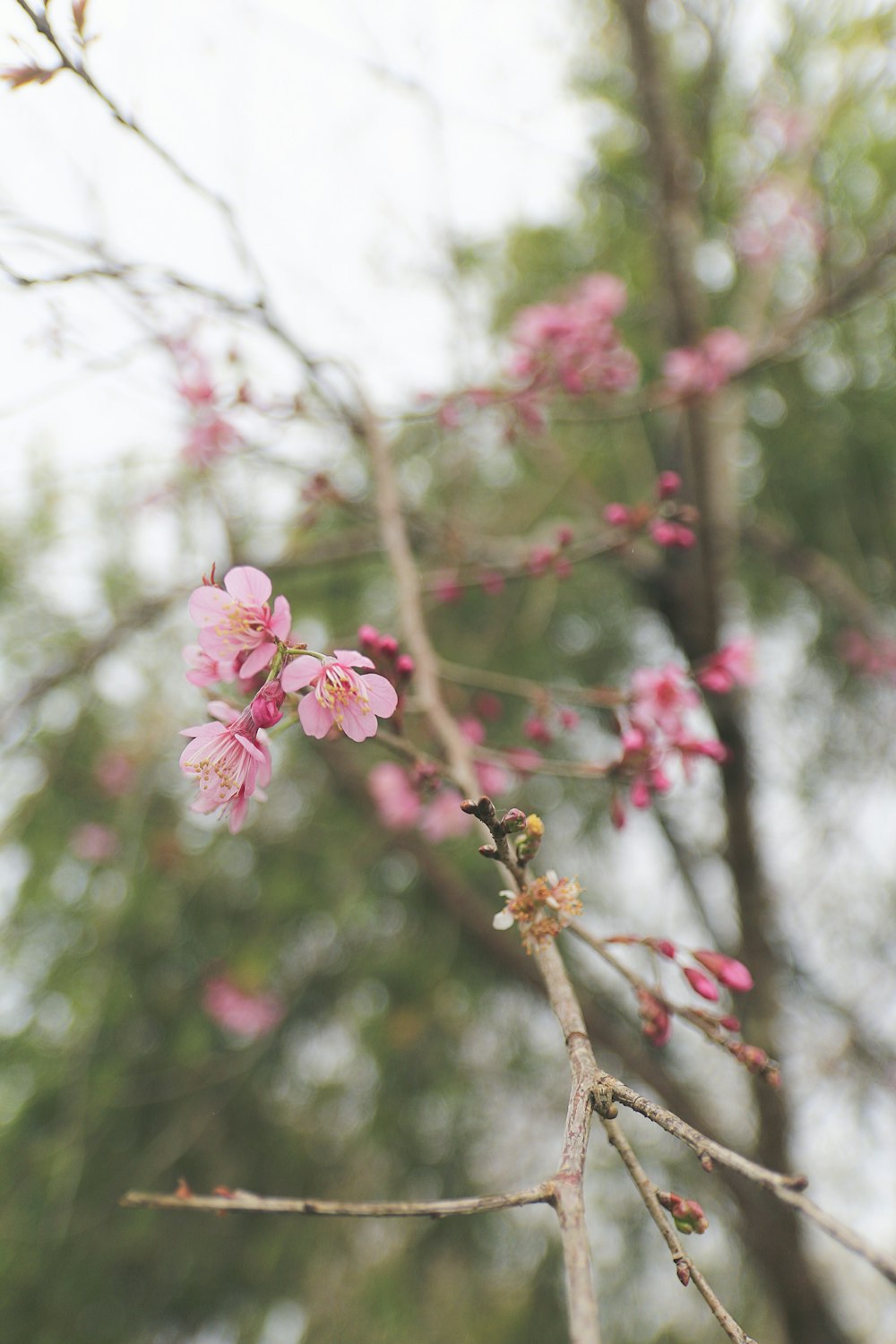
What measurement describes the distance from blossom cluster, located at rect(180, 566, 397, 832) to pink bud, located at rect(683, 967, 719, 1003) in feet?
1.57

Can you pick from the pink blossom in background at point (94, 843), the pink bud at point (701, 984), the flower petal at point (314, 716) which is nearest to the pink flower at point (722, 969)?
the pink bud at point (701, 984)

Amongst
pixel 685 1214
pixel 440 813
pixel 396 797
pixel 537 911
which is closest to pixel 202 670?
pixel 537 911

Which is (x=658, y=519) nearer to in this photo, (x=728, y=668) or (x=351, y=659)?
(x=728, y=668)

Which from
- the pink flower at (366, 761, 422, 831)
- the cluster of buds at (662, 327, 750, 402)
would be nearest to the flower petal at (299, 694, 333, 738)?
the pink flower at (366, 761, 422, 831)

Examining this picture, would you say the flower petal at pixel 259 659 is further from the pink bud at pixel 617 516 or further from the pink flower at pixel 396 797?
the pink flower at pixel 396 797

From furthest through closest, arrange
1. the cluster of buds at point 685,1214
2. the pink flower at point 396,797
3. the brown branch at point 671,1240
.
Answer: the pink flower at point 396,797 < the cluster of buds at point 685,1214 < the brown branch at point 671,1240

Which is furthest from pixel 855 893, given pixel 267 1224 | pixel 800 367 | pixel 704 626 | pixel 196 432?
pixel 196 432

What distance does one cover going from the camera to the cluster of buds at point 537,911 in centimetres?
79

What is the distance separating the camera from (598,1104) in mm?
637

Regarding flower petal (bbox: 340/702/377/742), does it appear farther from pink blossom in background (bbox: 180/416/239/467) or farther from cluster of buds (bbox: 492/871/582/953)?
pink blossom in background (bbox: 180/416/239/467)

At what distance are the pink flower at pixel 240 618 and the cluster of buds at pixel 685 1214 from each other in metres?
0.60

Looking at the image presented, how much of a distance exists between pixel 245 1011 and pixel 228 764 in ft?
7.81

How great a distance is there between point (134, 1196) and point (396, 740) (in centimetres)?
48

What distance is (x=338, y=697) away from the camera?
90 cm
